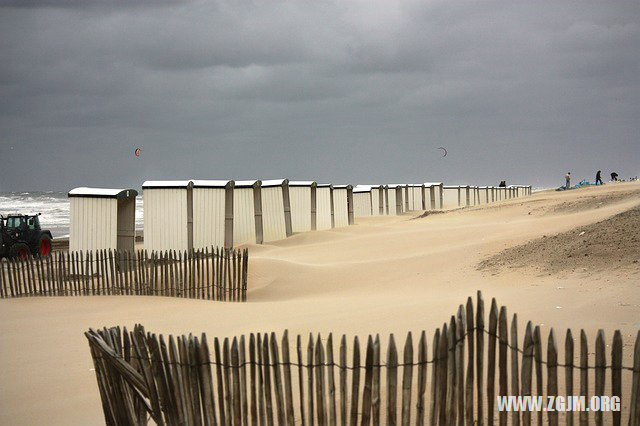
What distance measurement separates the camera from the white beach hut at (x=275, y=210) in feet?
83.5

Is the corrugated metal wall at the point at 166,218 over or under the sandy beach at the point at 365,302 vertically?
over

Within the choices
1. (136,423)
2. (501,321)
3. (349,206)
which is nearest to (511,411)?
(501,321)

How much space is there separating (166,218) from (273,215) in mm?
4808

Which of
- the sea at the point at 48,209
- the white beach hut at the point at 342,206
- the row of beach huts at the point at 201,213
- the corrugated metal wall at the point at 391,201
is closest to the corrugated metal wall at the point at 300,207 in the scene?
the row of beach huts at the point at 201,213

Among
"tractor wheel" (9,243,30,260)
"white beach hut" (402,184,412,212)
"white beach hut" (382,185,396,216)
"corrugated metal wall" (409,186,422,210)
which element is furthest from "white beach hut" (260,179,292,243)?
"corrugated metal wall" (409,186,422,210)

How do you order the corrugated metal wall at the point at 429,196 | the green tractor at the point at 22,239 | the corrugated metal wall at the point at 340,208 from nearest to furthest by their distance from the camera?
the green tractor at the point at 22,239
the corrugated metal wall at the point at 340,208
the corrugated metal wall at the point at 429,196

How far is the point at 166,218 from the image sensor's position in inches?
864

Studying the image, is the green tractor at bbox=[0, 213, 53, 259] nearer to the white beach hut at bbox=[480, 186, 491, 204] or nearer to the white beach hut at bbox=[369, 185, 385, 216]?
the white beach hut at bbox=[369, 185, 385, 216]

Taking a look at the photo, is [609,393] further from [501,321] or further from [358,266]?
[358,266]

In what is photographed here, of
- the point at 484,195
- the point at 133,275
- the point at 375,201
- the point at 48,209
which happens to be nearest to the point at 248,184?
the point at 133,275

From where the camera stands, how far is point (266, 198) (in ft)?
83.6

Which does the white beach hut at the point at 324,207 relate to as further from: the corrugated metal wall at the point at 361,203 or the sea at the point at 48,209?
the sea at the point at 48,209

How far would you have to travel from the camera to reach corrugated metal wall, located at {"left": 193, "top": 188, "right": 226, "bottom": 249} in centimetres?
2234

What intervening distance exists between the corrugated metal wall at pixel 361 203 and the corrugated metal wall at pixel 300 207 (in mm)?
14102
